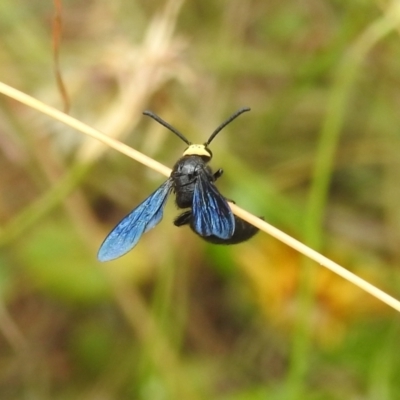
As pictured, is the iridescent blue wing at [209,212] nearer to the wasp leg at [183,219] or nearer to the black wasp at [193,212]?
the black wasp at [193,212]

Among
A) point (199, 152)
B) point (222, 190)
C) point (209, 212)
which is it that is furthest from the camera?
point (222, 190)

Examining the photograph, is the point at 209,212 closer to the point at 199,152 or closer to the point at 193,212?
the point at 193,212

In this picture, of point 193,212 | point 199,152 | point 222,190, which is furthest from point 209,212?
point 222,190

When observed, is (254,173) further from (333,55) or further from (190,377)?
(190,377)

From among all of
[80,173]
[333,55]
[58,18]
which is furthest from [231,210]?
[333,55]

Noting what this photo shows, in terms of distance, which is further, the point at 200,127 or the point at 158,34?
the point at 200,127

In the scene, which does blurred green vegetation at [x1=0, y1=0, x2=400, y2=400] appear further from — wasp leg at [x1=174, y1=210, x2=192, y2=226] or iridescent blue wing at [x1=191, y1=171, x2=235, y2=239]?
iridescent blue wing at [x1=191, y1=171, x2=235, y2=239]

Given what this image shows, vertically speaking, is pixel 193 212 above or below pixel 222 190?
below
